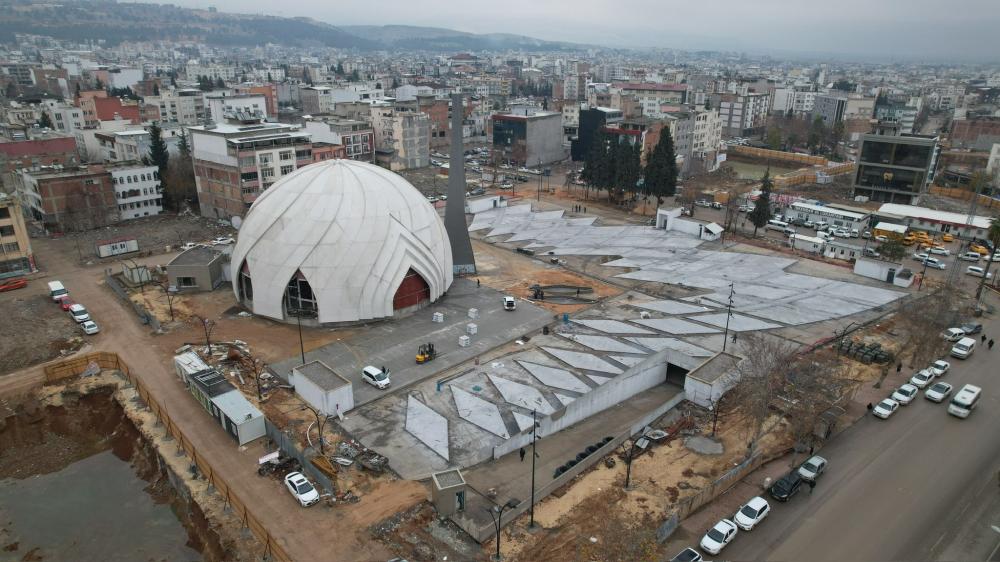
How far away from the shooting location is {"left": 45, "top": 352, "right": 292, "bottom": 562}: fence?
21323 millimetres

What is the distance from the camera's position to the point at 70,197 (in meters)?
57.8

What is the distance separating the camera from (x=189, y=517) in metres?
23.9

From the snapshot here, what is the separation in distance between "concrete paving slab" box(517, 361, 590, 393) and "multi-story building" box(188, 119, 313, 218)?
134 ft

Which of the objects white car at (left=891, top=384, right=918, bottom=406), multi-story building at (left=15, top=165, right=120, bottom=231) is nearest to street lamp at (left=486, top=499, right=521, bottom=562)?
white car at (left=891, top=384, right=918, bottom=406)

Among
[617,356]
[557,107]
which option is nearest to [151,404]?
[617,356]

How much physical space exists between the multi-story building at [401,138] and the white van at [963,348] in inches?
2836

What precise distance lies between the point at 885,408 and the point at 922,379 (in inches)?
197

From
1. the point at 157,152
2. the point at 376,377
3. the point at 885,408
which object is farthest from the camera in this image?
the point at 157,152

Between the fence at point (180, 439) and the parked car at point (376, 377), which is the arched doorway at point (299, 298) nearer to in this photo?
the parked car at point (376, 377)

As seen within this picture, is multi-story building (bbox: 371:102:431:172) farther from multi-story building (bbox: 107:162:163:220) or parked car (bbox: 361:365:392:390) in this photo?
parked car (bbox: 361:365:392:390)

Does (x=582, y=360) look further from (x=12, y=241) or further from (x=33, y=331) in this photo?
(x=12, y=241)

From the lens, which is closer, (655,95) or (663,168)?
(663,168)

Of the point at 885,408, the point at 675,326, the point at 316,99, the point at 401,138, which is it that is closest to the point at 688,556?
the point at 885,408

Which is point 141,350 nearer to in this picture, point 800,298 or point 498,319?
point 498,319
